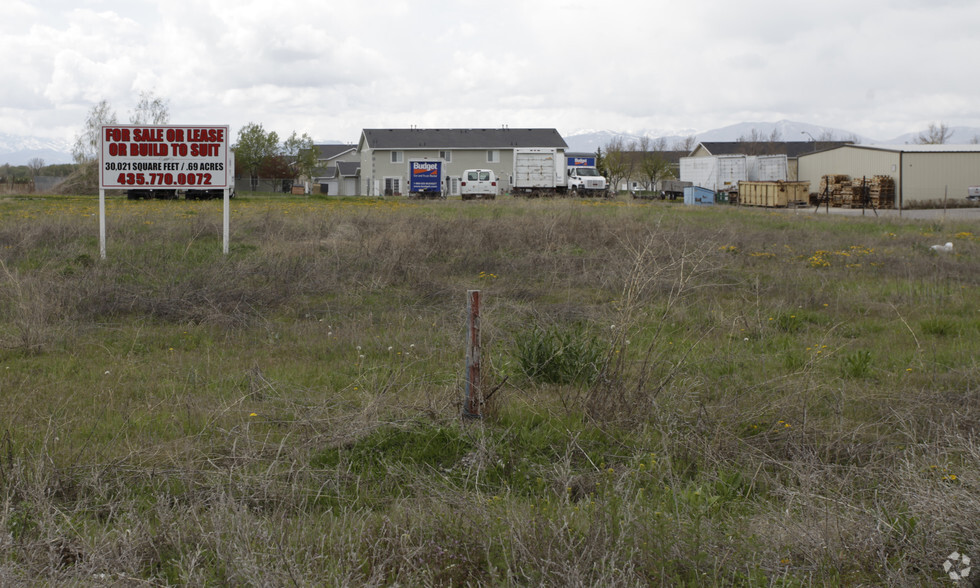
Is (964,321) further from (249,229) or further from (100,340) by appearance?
(249,229)

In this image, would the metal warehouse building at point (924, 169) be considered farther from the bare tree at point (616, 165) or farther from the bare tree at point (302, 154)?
the bare tree at point (302, 154)

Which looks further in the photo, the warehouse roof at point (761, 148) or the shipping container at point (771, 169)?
the warehouse roof at point (761, 148)

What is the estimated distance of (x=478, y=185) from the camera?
43.5 m

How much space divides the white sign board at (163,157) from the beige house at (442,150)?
175ft

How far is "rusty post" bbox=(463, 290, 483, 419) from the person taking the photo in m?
5.58

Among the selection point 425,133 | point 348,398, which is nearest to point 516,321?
point 348,398

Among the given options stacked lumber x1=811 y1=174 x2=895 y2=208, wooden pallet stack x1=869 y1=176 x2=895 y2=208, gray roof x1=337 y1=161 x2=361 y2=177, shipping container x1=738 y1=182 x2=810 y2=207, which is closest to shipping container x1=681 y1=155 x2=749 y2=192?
shipping container x1=738 y1=182 x2=810 y2=207

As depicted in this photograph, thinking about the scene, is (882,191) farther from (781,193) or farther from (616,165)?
(616,165)

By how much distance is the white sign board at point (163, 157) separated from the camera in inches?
584

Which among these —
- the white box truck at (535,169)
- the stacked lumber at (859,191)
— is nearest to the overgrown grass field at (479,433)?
the stacked lumber at (859,191)

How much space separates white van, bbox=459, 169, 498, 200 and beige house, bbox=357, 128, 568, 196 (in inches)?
978

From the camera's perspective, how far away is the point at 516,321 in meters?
9.23

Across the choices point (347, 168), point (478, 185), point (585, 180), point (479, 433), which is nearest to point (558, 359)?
point (479, 433)

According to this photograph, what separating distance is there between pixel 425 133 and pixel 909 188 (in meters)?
41.9
